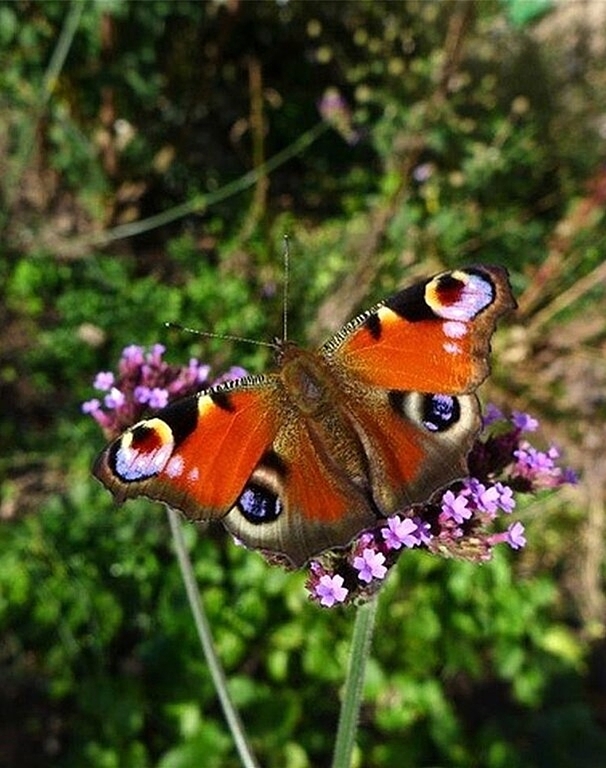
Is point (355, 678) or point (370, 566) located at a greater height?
point (370, 566)

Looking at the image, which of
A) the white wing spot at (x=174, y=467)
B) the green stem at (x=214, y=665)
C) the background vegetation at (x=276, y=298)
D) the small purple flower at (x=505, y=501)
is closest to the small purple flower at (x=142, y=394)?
the green stem at (x=214, y=665)

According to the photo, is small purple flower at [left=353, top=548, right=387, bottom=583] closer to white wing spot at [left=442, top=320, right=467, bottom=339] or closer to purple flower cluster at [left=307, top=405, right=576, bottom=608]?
purple flower cluster at [left=307, top=405, right=576, bottom=608]

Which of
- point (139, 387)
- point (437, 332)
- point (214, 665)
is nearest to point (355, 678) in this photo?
point (214, 665)

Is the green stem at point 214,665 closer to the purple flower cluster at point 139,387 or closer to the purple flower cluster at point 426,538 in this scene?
the purple flower cluster at point 139,387

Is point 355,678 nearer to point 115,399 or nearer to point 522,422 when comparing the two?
point 522,422

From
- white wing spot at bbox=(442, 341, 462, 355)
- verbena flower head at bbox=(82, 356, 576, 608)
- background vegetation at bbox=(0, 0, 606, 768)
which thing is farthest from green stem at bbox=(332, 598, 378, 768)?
background vegetation at bbox=(0, 0, 606, 768)

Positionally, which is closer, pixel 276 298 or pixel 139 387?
pixel 139 387
